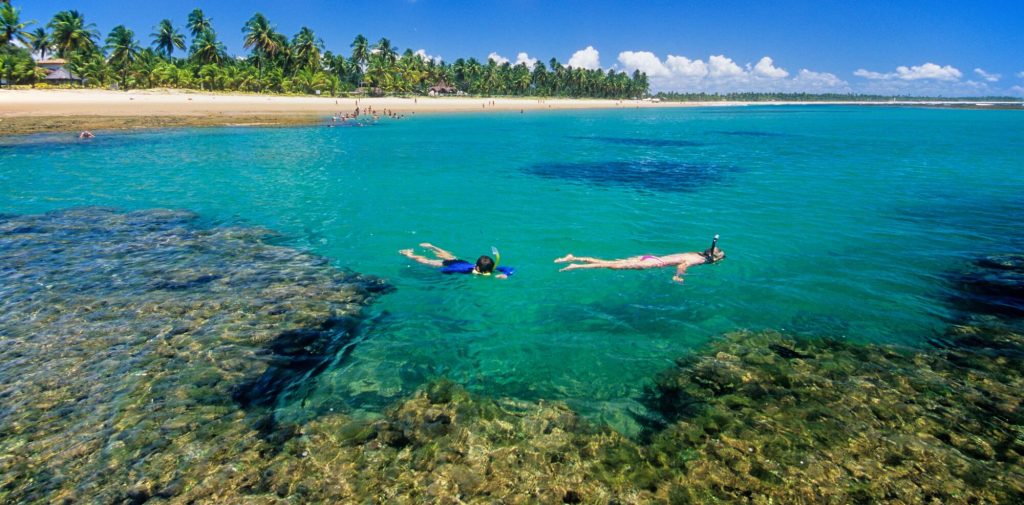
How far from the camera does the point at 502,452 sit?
6.53m

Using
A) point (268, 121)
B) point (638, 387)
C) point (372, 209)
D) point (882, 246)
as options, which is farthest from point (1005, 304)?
point (268, 121)

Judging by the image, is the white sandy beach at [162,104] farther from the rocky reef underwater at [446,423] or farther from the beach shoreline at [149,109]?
the rocky reef underwater at [446,423]

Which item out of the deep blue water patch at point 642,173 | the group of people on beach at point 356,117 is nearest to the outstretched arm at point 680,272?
the deep blue water patch at point 642,173

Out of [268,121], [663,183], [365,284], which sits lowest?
[365,284]

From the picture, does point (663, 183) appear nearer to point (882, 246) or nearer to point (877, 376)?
point (882, 246)

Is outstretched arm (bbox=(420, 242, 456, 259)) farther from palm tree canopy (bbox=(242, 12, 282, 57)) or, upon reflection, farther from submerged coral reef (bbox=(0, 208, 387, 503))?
palm tree canopy (bbox=(242, 12, 282, 57))

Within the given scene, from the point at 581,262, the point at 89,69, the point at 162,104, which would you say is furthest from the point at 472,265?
the point at 89,69

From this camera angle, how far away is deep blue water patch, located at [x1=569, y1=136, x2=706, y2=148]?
50000 mm

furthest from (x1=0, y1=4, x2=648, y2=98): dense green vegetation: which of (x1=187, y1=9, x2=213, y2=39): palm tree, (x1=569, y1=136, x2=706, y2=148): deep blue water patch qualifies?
(x1=569, y1=136, x2=706, y2=148): deep blue water patch

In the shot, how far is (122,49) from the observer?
78312 mm

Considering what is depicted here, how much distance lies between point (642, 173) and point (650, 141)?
2513 centimetres

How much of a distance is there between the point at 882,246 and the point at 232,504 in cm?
1958

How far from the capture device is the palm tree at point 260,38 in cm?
9412

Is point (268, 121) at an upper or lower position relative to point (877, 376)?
upper
